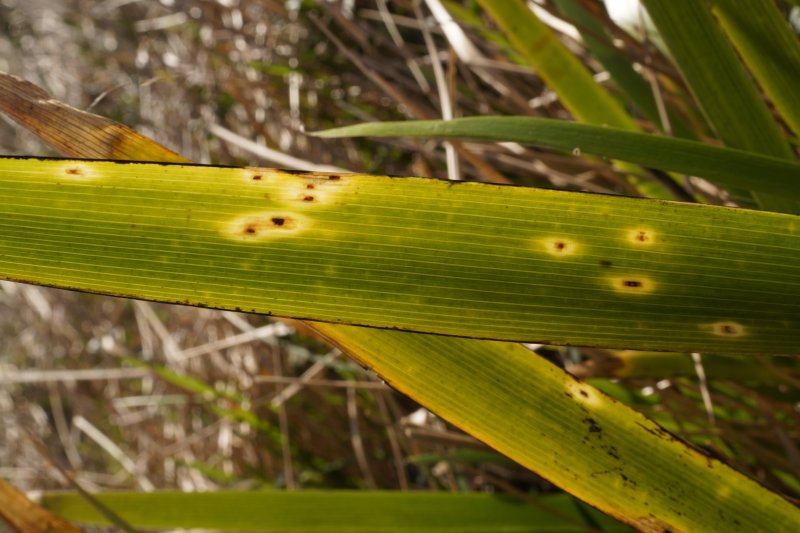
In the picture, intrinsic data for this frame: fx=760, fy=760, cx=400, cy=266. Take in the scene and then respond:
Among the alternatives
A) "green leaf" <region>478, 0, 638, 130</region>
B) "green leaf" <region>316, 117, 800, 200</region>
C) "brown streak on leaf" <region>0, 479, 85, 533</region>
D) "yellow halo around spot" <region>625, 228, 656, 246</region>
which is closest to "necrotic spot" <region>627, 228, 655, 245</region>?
"yellow halo around spot" <region>625, 228, 656, 246</region>

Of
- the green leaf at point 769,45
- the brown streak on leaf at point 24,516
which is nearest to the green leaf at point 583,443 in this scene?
the green leaf at point 769,45

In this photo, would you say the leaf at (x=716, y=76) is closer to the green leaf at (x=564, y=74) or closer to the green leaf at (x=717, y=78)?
the green leaf at (x=717, y=78)

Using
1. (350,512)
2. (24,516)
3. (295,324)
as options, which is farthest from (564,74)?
(24,516)

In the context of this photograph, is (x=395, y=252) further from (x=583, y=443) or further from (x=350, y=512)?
(x=350, y=512)

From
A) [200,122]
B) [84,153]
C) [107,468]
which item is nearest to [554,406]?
[84,153]

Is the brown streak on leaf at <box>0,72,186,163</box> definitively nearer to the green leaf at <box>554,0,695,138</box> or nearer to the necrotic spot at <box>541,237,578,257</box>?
the necrotic spot at <box>541,237,578,257</box>
